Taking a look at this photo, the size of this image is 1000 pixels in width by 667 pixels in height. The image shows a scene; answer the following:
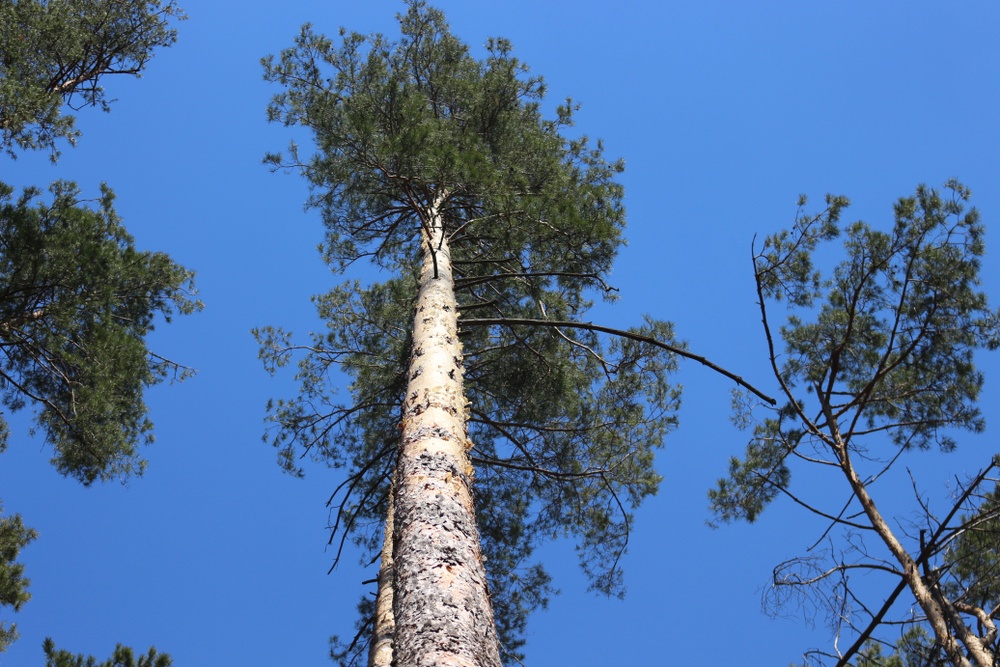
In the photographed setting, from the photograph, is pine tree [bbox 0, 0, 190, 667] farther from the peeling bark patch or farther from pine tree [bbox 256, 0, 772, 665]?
the peeling bark patch

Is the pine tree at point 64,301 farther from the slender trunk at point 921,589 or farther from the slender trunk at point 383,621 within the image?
the slender trunk at point 921,589

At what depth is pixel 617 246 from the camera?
7.33m

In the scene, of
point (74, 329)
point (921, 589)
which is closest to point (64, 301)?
point (74, 329)

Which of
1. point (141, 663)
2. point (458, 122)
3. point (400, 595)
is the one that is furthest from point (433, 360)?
point (458, 122)

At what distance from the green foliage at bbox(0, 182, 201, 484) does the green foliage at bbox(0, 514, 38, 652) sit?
1376 mm

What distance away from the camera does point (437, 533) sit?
368 cm

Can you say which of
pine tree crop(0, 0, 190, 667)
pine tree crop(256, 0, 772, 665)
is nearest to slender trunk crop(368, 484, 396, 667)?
pine tree crop(256, 0, 772, 665)

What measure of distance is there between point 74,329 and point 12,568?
3243 millimetres

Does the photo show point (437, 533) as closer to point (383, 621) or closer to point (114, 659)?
point (383, 621)

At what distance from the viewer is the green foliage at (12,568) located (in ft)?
27.3

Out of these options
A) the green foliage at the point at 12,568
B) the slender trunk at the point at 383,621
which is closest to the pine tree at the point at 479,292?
the slender trunk at the point at 383,621

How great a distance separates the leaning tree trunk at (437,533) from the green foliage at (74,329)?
359 centimetres

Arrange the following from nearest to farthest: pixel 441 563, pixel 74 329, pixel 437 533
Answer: pixel 441 563
pixel 437 533
pixel 74 329

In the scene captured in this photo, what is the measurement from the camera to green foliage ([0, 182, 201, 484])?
701 cm
